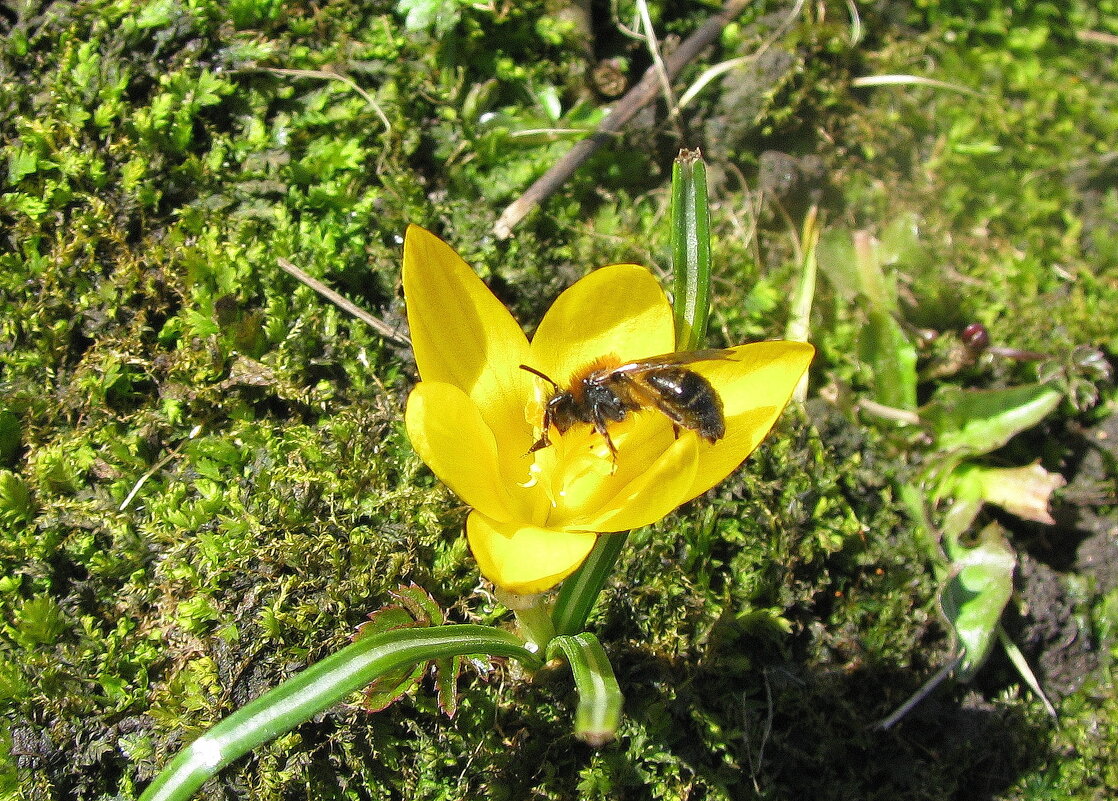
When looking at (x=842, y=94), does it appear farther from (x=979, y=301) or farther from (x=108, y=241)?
(x=108, y=241)

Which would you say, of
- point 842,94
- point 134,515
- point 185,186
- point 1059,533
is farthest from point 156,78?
point 1059,533

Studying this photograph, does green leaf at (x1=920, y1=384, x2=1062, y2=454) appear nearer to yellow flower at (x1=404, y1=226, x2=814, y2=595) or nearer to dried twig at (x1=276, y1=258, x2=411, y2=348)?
yellow flower at (x1=404, y1=226, x2=814, y2=595)

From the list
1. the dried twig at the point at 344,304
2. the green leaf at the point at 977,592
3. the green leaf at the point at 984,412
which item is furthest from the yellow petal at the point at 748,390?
the green leaf at the point at 984,412

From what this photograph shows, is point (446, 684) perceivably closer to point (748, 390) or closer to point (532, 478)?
point (532, 478)

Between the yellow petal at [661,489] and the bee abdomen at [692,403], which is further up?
the bee abdomen at [692,403]

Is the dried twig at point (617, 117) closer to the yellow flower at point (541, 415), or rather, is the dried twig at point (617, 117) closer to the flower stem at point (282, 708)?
the yellow flower at point (541, 415)

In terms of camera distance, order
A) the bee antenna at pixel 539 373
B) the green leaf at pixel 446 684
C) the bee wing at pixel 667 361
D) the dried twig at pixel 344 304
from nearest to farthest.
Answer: the bee wing at pixel 667 361 → the bee antenna at pixel 539 373 → the green leaf at pixel 446 684 → the dried twig at pixel 344 304
